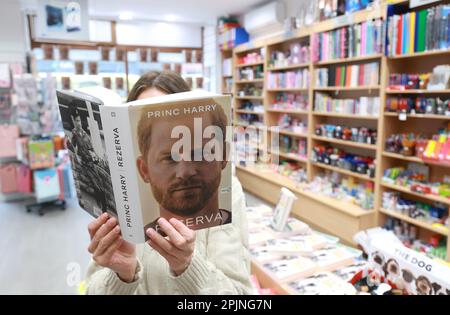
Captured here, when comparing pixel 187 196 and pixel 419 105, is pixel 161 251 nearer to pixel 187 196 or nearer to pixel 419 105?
pixel 187 196

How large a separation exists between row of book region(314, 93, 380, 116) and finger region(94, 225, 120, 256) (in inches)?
124

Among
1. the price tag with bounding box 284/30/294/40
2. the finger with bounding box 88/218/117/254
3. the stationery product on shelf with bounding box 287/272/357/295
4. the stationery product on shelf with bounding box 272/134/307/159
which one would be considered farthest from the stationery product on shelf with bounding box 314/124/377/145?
the finger with bounding box 88/218/117/254

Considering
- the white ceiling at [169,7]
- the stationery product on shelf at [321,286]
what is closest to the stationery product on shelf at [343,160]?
the white ceiling at [169,7]

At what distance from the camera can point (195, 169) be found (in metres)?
0.73

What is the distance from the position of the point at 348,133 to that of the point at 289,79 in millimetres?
1229

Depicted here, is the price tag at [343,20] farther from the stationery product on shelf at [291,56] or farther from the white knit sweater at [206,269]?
the white knit sweater at [206,269]

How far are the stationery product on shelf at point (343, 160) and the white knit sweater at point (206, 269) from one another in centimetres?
277

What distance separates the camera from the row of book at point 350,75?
3.42m

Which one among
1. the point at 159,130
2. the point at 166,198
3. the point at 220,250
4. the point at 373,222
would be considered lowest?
the point at 373,222

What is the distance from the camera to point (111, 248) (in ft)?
2.72

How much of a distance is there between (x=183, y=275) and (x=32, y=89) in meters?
4.36

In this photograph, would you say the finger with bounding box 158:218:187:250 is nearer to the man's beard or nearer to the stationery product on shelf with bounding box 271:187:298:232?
the man's beard
